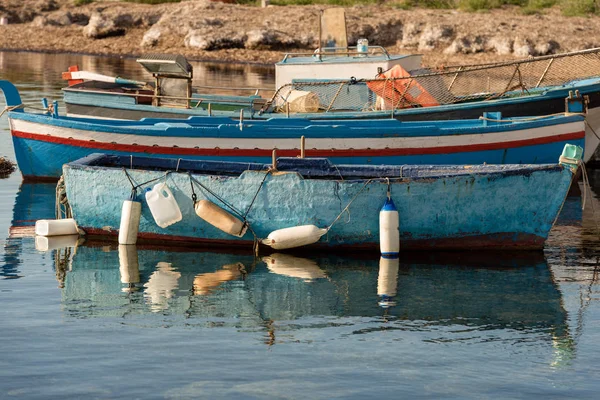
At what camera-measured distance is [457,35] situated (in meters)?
42.5

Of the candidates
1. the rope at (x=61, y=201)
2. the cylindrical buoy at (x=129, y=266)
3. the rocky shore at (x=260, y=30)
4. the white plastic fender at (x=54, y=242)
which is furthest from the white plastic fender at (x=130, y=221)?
the rocky shore at (x=260, y=30)

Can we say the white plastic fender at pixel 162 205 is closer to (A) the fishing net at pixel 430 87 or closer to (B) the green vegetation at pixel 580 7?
→ (A) the fishing net at pixel 430 87

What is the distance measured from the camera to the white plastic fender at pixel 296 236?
40.3ft

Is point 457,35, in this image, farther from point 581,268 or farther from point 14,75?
point 581,268

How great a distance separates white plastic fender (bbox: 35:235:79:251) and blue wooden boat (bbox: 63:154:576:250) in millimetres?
648

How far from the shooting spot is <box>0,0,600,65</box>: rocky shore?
135ft

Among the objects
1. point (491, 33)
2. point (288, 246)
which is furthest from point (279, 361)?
point (491, 33)

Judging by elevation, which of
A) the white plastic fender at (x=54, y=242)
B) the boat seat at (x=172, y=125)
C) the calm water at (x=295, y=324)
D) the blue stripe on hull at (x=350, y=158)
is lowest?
the calm water at (x=295, y=324)

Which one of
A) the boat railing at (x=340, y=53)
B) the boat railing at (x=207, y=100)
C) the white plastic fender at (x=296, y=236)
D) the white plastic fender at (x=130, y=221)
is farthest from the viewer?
the boat railing at (x=340, y=53)

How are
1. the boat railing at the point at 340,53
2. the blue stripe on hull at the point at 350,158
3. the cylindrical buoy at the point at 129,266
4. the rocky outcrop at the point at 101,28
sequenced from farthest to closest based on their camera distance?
the rocky outcrop at the point at 101,28
the boat railing at the point at 340,53
the blue stripe on hull at the point at 350,158
the cylindrical buoy at the point at 129,266

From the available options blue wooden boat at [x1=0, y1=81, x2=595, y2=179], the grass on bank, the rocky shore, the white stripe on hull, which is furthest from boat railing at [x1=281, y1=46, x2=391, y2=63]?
the grass on bank

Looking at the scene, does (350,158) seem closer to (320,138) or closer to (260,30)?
(320,138)

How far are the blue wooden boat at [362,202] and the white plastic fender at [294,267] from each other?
344 millimetres

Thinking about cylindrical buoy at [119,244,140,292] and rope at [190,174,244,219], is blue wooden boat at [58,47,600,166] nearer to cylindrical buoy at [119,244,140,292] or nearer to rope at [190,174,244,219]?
rope at [190,174,244,219]
